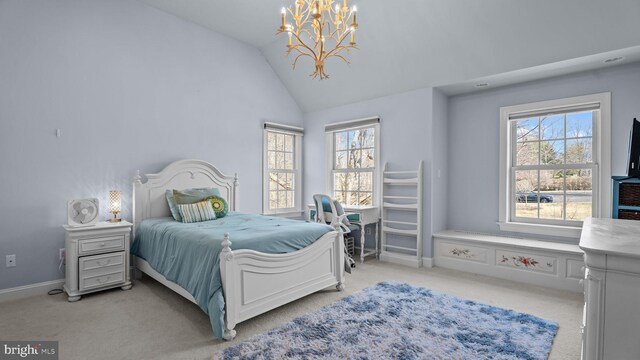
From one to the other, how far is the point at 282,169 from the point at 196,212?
1.95 m

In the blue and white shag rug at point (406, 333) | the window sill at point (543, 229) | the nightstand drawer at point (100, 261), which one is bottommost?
the blue and white shag rug at point (406, 333)

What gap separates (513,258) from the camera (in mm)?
3498

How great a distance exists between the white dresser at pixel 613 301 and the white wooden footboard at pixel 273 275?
193 cm

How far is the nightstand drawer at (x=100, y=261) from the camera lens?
2915mm

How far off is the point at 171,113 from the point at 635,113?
5.03 metres

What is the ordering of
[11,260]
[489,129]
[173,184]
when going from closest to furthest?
[11,260], [173,184], [489,129]

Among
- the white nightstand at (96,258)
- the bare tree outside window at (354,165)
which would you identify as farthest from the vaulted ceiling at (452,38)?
the white nightstand at (96,258)

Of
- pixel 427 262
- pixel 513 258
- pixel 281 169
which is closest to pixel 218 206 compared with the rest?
pixel 281 169

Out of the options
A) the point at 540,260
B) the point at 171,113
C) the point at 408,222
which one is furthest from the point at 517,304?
the point at 171,113

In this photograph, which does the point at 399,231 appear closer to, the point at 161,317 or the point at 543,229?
the point at 543,229

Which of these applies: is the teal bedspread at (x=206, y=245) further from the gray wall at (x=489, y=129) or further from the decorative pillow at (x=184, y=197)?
the gray wall at (x=489, y=129)

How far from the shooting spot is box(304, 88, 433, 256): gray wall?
4090 mm

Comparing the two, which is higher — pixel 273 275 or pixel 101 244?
pixel 101 244

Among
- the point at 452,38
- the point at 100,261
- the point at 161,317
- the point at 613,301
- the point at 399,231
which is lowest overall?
the point at 161,317
